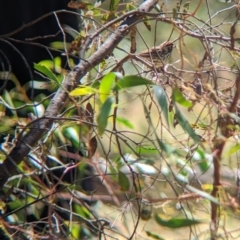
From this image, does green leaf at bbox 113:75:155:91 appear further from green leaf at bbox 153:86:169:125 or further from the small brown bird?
the small brown bird

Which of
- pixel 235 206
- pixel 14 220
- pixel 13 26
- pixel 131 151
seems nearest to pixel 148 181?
pixel 131 151

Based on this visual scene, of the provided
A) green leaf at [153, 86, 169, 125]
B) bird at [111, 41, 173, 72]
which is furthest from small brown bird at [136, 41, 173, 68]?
green leaf at [153, 86, 169, 125]

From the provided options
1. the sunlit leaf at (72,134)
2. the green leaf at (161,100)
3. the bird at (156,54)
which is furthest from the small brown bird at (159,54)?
the green leaf at (161,100)

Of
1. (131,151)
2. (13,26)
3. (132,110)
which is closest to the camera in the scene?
(131,151)

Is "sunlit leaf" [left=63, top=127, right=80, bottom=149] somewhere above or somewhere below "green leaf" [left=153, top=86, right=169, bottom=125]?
below

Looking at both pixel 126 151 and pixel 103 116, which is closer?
pixel 103 116

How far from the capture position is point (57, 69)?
3.88ft

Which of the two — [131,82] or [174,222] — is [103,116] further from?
[174,222]

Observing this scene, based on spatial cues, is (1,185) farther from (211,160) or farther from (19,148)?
(211,160)

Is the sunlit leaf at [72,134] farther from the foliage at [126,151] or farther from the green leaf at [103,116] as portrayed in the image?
the green leaf at [103,116]

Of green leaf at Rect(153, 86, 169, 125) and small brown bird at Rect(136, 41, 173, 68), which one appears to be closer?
green leaf at Rect(153, 86, 169, 125)

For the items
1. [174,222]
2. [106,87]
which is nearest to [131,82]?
[106,87]

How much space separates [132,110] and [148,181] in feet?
0.82

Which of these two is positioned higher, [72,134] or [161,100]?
[161,100]
